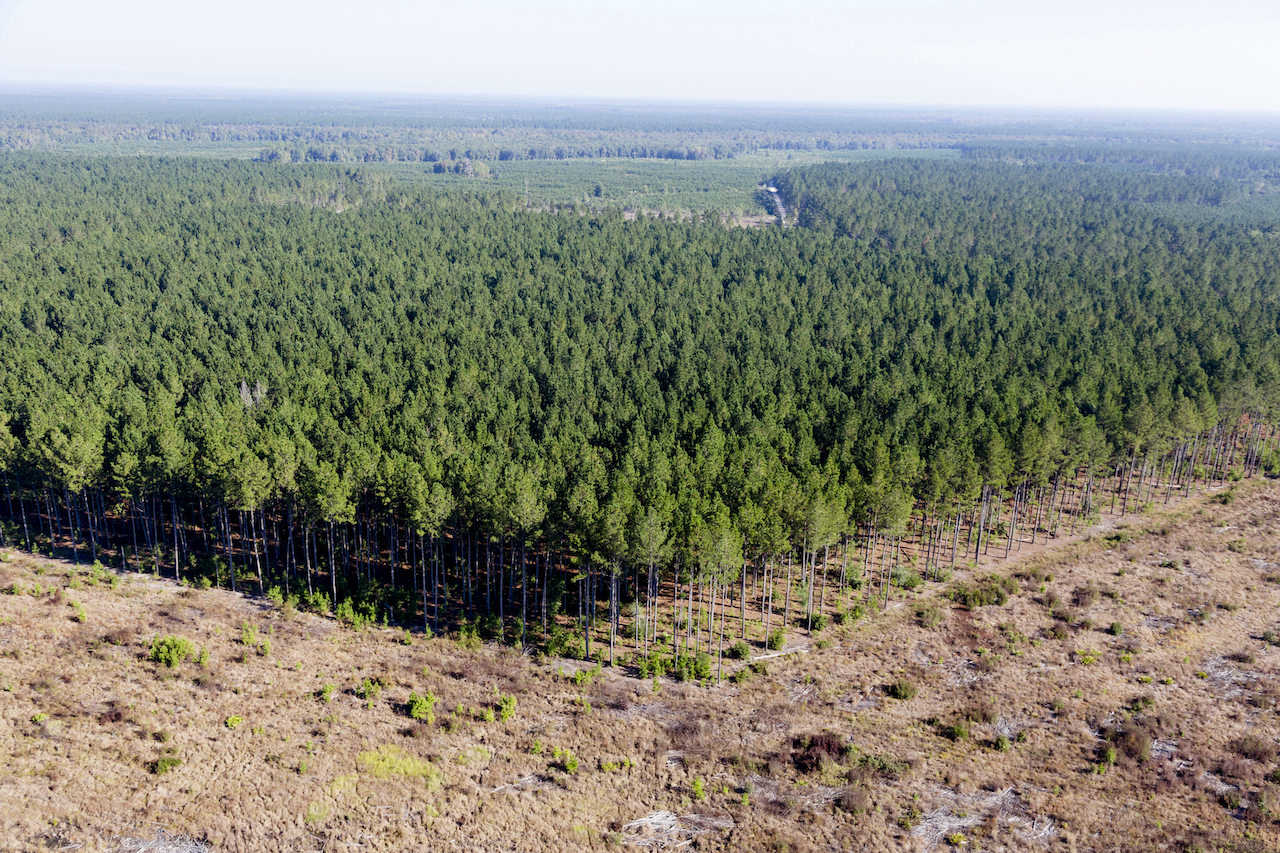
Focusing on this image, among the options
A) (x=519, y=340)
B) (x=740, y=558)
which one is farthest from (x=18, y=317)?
(x=740, y=558)

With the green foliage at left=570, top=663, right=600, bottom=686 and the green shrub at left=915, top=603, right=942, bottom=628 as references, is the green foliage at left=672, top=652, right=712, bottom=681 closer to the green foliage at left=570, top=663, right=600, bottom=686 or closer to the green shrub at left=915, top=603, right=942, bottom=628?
the green foliage at left=570, top=663, right=600, bottom=686

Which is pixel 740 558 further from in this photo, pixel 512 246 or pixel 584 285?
pixel 512 246

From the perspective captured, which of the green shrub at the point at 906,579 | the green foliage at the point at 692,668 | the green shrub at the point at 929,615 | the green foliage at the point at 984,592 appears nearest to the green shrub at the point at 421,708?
the green foliage at the point at 692,668

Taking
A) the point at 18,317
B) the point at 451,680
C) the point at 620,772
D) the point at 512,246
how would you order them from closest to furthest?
the point at 620,772 < the point at 451,680 < the point at 18,317 < the point at 512,246

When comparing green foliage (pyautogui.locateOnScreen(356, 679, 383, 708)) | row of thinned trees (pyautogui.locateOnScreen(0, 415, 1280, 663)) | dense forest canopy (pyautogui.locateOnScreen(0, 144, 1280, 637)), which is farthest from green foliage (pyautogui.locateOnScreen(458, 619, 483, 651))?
green foliage (pyautogui.locateOnScreen(356, 679, 383, 708))

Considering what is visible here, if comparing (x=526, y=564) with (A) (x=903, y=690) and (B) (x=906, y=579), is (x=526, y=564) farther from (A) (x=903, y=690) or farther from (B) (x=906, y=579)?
(B) (x=906, y=579)

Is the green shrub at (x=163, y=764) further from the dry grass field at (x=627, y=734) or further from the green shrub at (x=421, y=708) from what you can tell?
the green shrub at (x=421, y=708)

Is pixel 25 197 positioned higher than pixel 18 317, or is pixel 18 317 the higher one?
pixel 25 197

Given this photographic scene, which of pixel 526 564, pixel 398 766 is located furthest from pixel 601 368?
pixel 398 766
